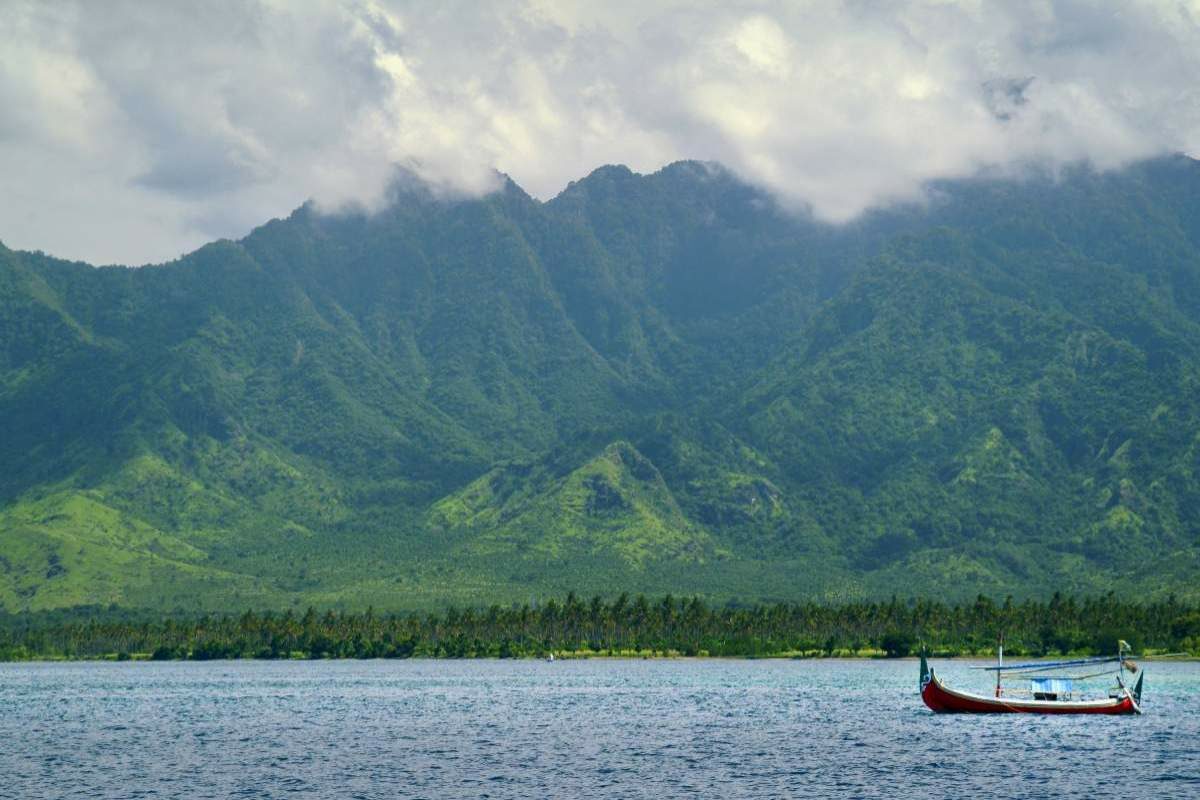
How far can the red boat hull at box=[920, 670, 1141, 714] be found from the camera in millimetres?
178750

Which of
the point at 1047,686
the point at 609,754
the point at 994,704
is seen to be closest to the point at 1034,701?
the point at 994,704

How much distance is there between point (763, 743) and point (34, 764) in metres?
65.4

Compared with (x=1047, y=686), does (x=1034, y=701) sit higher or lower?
lower

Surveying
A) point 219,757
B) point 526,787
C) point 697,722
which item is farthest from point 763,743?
point 219,757

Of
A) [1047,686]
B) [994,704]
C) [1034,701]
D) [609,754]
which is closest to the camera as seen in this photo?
[609,754]

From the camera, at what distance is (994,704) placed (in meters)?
181

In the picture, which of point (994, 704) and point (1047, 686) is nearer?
point (994, 704)

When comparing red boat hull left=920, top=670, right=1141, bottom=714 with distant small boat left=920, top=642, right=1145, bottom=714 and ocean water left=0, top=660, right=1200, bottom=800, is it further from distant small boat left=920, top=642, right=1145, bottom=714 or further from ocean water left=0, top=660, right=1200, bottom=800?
ocean water left=0, top=660, right=1200, bottom=800

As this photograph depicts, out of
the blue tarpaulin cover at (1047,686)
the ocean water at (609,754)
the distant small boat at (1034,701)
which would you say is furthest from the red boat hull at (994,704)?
the blue tarpaulin cover at (1047,686)

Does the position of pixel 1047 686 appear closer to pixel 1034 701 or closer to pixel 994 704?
pixel 1034 701

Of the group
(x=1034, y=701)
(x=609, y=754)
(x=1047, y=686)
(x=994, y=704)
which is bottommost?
(x=609, y=754)

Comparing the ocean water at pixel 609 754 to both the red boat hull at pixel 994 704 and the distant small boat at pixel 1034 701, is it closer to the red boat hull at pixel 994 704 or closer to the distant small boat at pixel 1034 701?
the red boat hull at pixel 994 704

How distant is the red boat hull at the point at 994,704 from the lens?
178750 mm

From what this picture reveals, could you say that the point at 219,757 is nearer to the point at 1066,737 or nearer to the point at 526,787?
the point at 526,787
